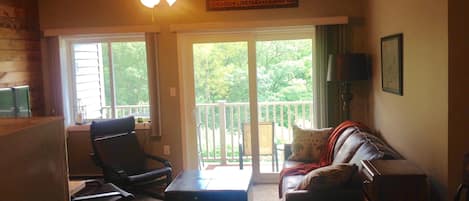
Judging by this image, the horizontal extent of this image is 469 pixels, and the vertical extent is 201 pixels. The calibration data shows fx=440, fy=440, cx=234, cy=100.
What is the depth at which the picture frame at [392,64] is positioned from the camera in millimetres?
3303

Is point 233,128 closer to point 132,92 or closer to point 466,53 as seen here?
point 132,92

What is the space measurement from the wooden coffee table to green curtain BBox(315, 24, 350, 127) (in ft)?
4.27

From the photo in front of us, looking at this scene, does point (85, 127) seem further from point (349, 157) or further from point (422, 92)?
point (422, 92)

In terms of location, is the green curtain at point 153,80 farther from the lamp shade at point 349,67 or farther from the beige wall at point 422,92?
the beige wall at point 422,92

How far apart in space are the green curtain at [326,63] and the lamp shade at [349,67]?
31 centimetres

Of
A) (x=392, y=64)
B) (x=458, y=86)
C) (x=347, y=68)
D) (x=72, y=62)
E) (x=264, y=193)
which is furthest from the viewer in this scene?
(x=72, y=62)

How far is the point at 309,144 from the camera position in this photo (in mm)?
4316

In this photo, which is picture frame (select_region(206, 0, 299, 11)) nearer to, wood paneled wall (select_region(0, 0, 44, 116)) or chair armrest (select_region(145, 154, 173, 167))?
chair armrest (select_region(145, 154, 173, 167))

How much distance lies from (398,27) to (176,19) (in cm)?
249

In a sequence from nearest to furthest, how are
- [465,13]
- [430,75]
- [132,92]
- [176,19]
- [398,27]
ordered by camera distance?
1. [465,13]
2. [430,75]
3. [398,27]
4. [176,19]
5. [132,92]

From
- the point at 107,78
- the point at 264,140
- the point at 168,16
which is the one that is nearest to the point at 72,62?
the point at 107,78

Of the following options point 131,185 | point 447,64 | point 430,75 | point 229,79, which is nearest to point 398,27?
point 430,75

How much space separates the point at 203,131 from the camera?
5.25 metres

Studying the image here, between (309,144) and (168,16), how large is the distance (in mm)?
2113
